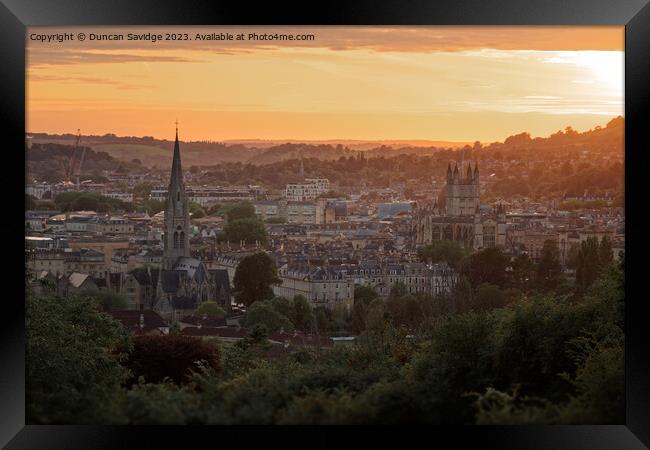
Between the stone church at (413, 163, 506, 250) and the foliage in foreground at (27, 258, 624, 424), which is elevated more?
the stone church at (413, 163, 506, 250)

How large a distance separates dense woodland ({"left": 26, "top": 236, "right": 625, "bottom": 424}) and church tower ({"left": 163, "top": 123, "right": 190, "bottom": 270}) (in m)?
1.34

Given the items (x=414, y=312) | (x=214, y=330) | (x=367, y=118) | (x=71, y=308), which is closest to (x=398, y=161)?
(x=367, y=118)

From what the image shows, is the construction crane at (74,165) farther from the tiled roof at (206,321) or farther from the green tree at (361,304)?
the green tree at (361,304)

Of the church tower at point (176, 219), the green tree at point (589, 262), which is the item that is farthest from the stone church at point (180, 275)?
the green tree at point (589, 262)

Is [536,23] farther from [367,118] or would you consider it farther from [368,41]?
[367,118]

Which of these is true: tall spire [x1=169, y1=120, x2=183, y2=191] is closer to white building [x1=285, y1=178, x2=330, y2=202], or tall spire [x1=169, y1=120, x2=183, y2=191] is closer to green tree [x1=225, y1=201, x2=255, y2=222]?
green tree [x1=225, y1=201, x2=255, y2=222]

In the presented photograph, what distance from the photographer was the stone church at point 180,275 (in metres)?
10.2

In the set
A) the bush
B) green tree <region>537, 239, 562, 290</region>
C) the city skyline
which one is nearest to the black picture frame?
the city skyline

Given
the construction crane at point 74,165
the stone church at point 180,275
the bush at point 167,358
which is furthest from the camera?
the stone church at point 180,275

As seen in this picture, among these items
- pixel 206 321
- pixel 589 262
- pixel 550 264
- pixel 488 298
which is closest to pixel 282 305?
pixel 206 321

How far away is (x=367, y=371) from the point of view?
6680mm

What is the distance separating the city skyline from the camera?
6.92m

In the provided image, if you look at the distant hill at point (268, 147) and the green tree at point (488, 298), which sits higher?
the distant hill at point (268, 147)

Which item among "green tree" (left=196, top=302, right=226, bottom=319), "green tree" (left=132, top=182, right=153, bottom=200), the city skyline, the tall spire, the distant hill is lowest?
"green tree" (left=196, top=302, right=226, bottom=319)
